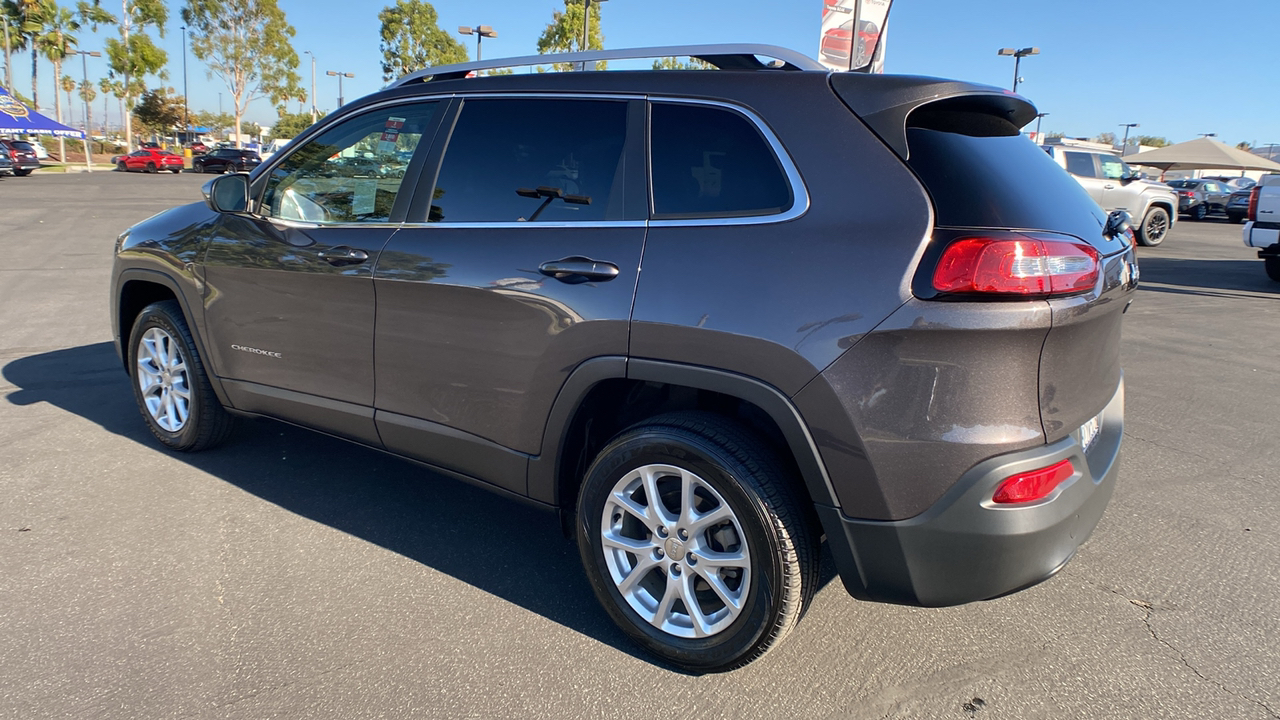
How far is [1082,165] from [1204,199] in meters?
16.0

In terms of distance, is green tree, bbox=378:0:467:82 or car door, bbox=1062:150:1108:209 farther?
green tree, bbox=378:0:467:82

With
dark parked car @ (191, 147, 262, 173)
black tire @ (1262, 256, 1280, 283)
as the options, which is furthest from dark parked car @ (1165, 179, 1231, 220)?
dark parked car @ (191, 147, 262, 173)

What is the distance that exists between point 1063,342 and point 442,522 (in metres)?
2.54


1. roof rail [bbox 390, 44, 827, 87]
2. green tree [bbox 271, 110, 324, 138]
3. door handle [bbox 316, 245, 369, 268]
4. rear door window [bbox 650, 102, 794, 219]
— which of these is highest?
green tree [bbox 271, 110, 324, 138]

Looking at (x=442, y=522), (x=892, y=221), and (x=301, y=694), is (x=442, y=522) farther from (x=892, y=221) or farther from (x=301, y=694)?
(x=892, y=221)

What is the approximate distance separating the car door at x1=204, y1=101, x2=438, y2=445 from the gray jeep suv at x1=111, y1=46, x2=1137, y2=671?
0.03 m

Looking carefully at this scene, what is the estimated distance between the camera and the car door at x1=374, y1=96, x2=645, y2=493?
2688 mm

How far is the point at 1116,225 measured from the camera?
279 centimetres

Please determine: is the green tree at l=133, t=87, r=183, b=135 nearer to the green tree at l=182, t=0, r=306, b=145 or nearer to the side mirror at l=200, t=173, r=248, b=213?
the green tree at l=182, t=0, r=306, b=145

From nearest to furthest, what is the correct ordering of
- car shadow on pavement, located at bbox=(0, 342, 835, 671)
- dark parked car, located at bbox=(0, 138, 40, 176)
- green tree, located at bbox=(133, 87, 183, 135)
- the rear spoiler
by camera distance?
1. the rear spoiler
2. car shadow on pavement, located at bbox=(0, 342, 835, 671)
3. dark parked car, located at bbox=(0, 138, 40, 176)
4. green tree, located at bbox=(133, 87, 183, 135)

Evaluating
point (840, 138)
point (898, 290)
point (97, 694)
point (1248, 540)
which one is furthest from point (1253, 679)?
point (97, 694)

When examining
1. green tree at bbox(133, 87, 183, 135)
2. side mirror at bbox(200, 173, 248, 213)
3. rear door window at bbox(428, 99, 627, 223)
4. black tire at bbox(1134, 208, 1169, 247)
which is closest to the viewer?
rear door window at bbox(428, 99, 627, 223)

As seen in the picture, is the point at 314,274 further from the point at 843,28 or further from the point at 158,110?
the point at 158,110

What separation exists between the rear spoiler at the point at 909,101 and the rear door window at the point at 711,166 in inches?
10.9
